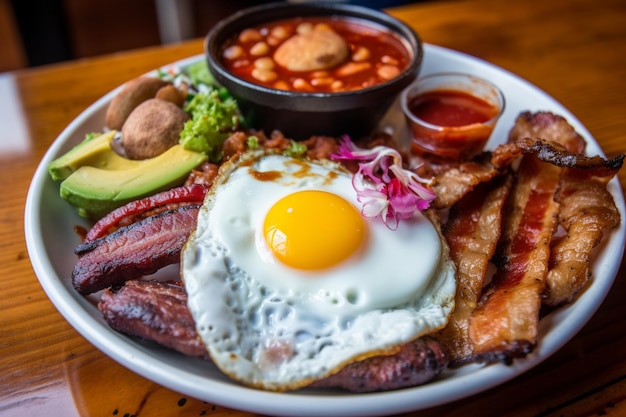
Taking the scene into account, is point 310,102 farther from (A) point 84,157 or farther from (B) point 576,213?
(B) point 576,213

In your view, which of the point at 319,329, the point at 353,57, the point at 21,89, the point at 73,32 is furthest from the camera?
the point at 73,32

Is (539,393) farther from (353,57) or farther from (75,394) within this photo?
(353,57)

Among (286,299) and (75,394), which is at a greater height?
(286,299)

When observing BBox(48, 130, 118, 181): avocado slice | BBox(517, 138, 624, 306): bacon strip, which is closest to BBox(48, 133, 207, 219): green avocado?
BBox(48, 130, 118, 181): avocado slice

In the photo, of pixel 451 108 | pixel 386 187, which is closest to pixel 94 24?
pixel 451 108

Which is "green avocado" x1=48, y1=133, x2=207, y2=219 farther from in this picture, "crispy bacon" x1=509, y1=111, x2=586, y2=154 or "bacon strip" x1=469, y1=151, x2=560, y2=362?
"crispy bacon" x1=509, y1=111, x2=586, y2=154

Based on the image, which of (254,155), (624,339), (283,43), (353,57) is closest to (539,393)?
(624,339)

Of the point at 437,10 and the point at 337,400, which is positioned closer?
the point at 337,400
